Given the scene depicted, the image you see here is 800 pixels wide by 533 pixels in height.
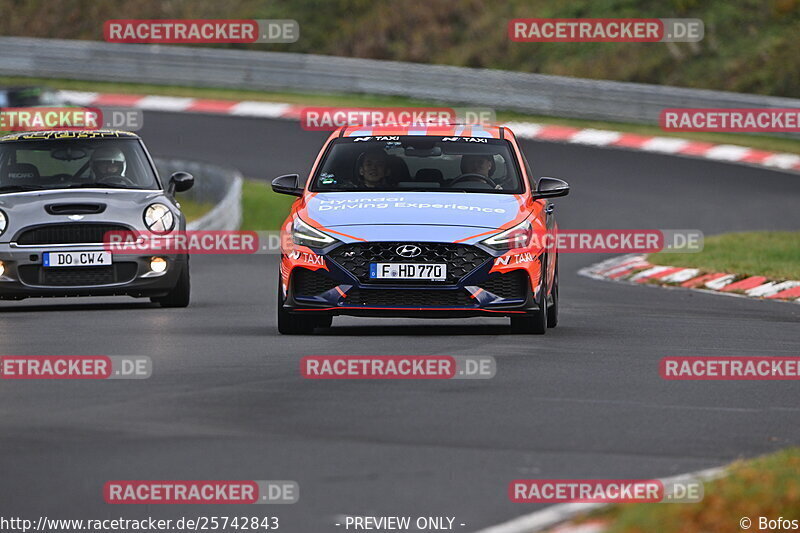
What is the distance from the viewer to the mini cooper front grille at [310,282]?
12.6 metres

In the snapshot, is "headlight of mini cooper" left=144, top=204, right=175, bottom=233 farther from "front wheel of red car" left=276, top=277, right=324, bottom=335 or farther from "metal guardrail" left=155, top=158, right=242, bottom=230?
"metal guardrail" left=155, top=158, right=242, bottom=230

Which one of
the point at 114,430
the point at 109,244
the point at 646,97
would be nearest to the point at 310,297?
the point at 109,244

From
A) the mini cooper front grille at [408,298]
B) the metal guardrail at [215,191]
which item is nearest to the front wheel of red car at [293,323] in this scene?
the mini cooper front grille at [408,298]

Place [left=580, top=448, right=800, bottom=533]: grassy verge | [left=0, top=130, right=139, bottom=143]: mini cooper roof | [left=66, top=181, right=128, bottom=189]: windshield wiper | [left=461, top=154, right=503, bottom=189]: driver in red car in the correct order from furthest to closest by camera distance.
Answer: [left=0, top=130, right=139, bottom=143]: mini cooper roof < [left=66, top=181, right=128, bottom=189]: windshield wiper < [left=461, top=154, right=503, bottom=189]: driver in red car < [left=580, top=448, right=800, bottom=533]: grassy verge

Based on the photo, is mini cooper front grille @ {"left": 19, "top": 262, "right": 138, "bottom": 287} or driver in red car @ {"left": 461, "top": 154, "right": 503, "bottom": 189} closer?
driver in red car @ {"left": 461, "top": 154, "right": 503, "bottom": 189}

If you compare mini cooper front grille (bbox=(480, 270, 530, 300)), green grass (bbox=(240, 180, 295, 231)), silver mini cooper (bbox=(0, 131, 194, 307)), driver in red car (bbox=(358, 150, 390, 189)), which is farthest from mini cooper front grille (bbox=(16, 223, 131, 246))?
green grass (bbox=(240, 180, 295, 231))

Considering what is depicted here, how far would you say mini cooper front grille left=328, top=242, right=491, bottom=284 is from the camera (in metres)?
12.5

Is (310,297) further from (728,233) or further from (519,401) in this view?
(728,233)

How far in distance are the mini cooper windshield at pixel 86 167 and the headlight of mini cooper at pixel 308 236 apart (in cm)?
377

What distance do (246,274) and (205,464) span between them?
43.4 feet

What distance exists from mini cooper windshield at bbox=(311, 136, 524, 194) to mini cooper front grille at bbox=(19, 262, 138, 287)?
2532 millimetres

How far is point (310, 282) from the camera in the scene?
12.7 metres

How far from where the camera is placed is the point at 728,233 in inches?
982

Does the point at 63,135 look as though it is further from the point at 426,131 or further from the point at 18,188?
the point at 426,131
